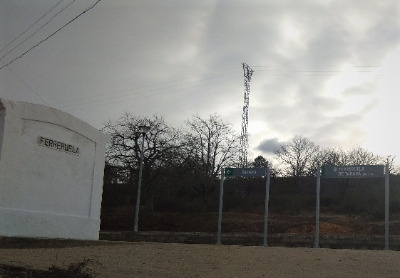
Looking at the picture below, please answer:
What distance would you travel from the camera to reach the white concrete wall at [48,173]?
1594 centimetres

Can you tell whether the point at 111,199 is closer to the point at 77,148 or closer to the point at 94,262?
the point at 77,148

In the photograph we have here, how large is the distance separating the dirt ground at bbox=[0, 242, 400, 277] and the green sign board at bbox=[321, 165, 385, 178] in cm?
874

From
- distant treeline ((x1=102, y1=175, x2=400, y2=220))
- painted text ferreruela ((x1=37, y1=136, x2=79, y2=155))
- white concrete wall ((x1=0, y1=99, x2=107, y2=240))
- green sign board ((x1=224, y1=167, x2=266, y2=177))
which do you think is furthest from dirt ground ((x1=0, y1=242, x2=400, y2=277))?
distant treeline ((x1=102, y1=175, x2=400, y2=220))

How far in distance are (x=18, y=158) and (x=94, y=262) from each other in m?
7.13

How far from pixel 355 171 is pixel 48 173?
42.0 feet

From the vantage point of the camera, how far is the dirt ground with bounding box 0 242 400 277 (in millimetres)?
9461

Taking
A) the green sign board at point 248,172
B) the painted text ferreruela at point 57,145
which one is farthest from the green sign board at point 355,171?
the painted text ferreruela at point 57,145

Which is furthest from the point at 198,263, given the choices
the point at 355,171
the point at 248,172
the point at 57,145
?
the point at 248,172

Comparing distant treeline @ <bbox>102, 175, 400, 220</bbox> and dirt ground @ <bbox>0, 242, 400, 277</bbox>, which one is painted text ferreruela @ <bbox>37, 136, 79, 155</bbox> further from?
distant treeline @ <bbox>102, 175, 400, 220</bbox>

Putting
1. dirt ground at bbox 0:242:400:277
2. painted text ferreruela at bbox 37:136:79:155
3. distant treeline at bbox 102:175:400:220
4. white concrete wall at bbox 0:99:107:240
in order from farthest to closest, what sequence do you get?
1. distant treeline at bbox 102:175:400:220
2. painted text ferreruela at bbox 37:136:79:155
3. white concrete wall at bbox 0:99:107:240
4. dirt ground at bbox 0:242:400:277

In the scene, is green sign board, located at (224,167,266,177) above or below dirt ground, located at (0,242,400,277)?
above

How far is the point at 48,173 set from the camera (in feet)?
57.5

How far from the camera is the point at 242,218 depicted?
39844mm

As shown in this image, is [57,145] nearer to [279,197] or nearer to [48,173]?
[48,173]
